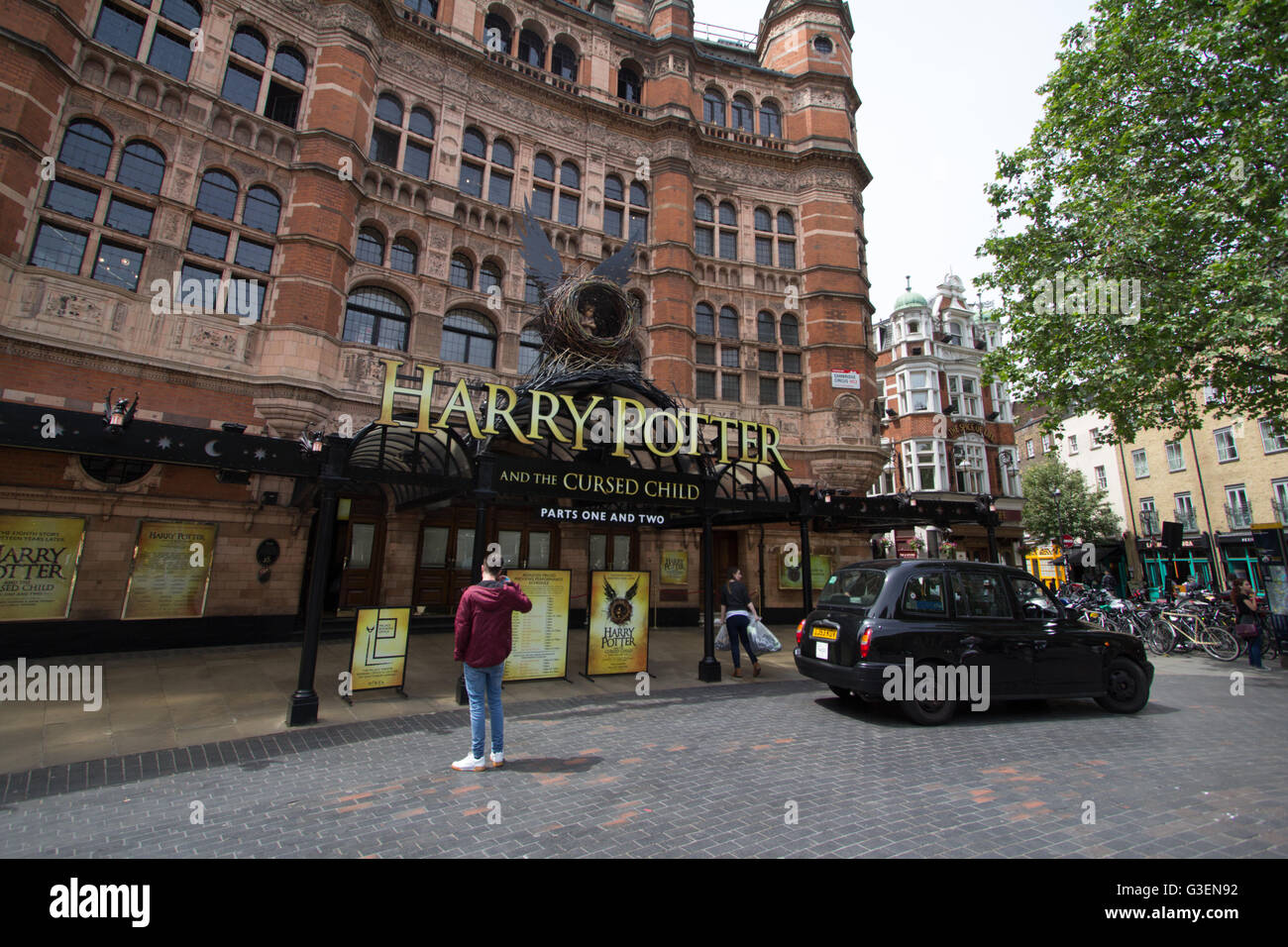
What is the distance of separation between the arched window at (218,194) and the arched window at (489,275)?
6.04 metres

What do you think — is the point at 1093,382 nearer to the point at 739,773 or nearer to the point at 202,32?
the point at 739,773

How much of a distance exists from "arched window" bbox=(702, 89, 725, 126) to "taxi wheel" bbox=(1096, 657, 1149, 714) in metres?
22.0

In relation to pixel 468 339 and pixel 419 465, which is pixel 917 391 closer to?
pixel 468 339

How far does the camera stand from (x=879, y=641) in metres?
6.85

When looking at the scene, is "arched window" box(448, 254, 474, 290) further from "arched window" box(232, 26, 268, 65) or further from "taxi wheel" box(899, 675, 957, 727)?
"taxi wheel" box(899, 675, 957, 727)

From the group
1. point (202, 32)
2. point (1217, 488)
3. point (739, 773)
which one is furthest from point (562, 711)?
point (1217, 488)

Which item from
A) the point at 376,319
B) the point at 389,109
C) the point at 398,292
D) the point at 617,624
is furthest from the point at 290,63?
the point at 617,624

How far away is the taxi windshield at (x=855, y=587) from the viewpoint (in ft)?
24.2

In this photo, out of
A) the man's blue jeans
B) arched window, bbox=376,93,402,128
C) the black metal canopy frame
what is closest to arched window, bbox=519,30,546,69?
arched window, bbox=376,93,402,128

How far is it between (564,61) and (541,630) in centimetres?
2082

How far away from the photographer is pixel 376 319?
48.6 feet

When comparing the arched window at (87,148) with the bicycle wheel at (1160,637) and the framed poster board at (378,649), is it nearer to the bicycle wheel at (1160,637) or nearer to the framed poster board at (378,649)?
the framed poster board at (378,649)

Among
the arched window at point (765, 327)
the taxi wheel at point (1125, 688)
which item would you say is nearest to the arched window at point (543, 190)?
the arched window at point (765, 327)
